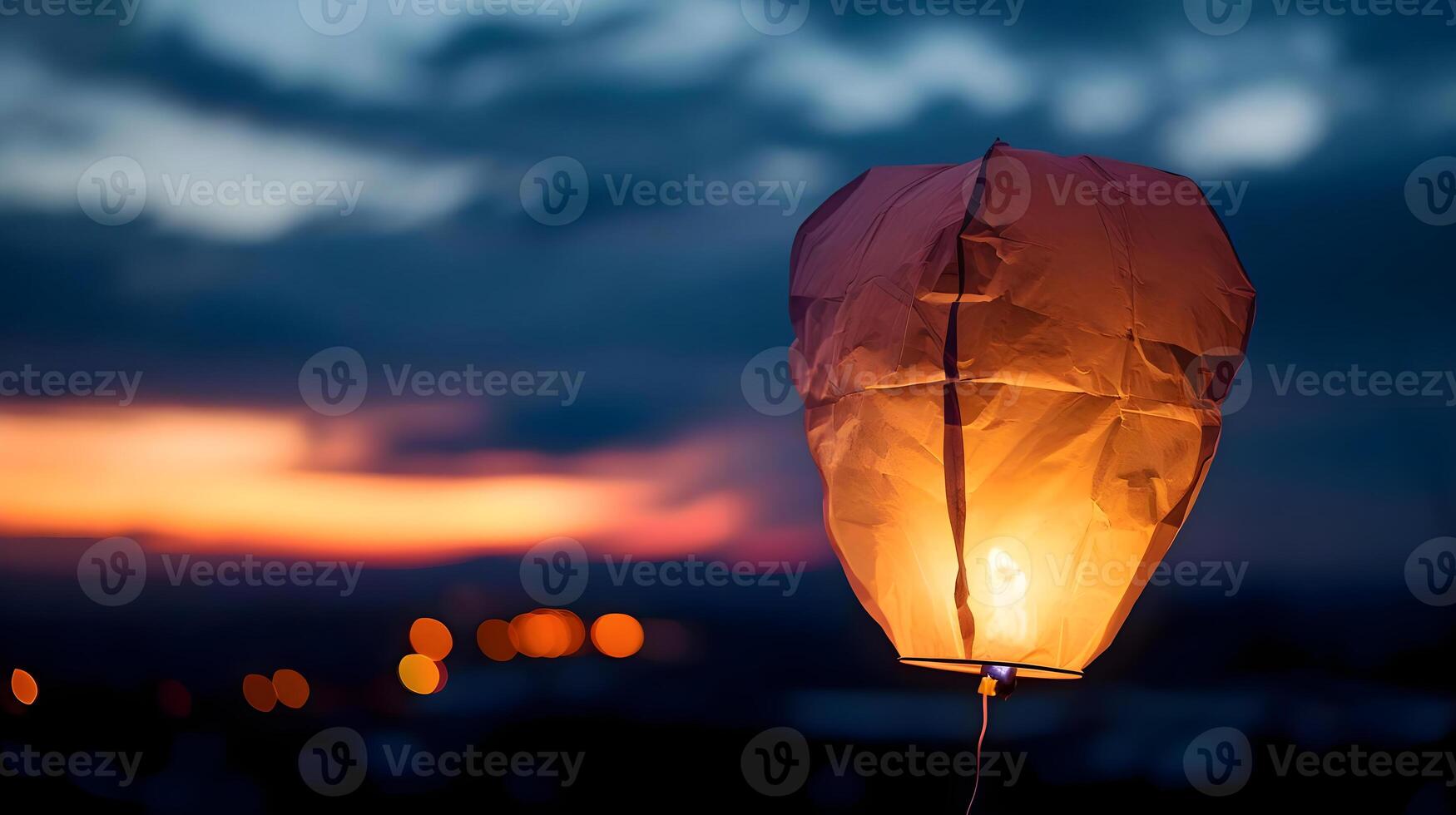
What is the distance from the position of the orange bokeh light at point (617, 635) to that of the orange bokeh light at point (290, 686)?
7.32m

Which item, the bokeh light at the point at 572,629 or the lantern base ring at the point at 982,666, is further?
the bokeh light at the point at 572,629

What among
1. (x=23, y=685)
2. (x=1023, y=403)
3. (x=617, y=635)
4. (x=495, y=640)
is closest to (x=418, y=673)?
(x=495, y=640)

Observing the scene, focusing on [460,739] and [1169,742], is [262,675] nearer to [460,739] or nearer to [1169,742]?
[460,739]

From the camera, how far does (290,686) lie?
21047 mm

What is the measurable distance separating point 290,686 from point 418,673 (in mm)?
5816

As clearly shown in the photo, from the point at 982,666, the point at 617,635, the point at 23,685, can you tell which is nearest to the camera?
the point at 982,666

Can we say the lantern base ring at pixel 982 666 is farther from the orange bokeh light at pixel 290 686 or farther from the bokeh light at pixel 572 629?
the orange bokeh light at pixel 290 686

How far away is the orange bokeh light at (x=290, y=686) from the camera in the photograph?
20.3m

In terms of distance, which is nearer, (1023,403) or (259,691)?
(1023,403)

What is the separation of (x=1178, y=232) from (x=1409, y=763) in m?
12.9

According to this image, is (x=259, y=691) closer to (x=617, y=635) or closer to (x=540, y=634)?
(x=540, y=634)

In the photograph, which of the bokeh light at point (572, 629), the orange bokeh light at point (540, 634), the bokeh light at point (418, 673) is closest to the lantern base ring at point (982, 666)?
the bokeh light at point (572, 629)

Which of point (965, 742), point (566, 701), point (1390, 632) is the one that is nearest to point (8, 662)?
point (566, 701)

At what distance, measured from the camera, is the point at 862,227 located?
3.30 m
